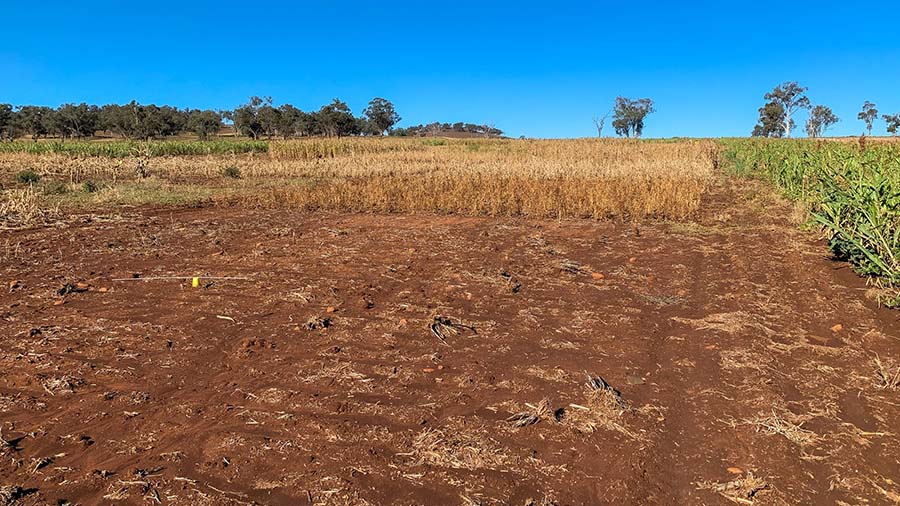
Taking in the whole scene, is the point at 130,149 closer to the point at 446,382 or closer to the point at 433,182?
the point at 433,182

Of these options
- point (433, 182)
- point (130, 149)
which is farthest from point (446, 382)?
point (130, 149)

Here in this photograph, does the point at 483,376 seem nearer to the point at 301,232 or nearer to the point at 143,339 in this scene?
the point at 143,339

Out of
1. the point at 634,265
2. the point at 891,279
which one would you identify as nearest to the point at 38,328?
the point at 634,265

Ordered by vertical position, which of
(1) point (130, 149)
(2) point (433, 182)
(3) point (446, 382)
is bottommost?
(3) point (446, 382)

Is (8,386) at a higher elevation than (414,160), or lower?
lower

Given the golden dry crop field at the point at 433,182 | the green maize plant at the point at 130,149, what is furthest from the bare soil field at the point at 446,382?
the green maize plant at the point at 130,149

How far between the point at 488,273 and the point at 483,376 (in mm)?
2596

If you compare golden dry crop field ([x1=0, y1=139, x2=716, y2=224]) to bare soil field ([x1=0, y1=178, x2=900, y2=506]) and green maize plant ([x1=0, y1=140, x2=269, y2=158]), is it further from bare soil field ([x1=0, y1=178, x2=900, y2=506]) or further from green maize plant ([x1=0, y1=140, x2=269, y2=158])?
bare soil field ([x1=0, y1=178, x2=900, y2=506])

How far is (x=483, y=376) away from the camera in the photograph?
362 cm

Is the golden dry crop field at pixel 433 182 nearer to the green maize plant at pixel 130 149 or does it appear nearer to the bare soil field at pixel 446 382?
the green maize plant at pixel 130 149

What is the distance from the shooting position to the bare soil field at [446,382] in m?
2.54

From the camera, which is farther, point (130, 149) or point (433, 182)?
point (130, 149)

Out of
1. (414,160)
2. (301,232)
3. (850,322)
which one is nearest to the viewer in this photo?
(850,322)

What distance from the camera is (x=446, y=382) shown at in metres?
3.54
